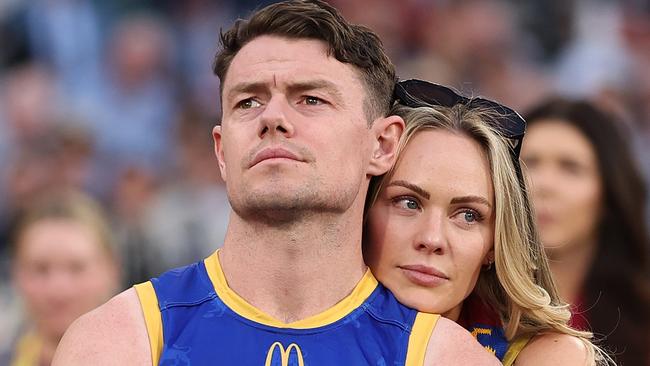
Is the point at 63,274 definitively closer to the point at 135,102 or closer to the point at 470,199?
the point at 470,199

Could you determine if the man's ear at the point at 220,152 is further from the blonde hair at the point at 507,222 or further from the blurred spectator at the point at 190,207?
the blurred spectator at the point at 190,207

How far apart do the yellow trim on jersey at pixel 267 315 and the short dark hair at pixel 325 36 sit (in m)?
0.55

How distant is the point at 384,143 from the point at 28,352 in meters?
2.85

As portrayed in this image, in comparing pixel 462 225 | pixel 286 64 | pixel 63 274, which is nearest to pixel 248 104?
pixel 286 64

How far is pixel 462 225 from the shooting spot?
3.96 m

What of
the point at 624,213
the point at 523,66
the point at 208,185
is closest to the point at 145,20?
the point at 208,185

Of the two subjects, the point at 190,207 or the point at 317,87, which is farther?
the point at 190,207

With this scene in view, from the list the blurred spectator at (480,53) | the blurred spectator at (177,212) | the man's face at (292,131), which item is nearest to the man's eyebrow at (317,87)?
the man's face at (292,131)

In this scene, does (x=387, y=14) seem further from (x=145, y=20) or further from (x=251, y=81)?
(x=251, y=81)

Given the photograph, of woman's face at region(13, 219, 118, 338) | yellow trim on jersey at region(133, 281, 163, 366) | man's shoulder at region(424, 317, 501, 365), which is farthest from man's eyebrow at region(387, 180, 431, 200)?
woman's face at region(13, 219, 118, 338)

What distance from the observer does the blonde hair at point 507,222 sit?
13.0 feet

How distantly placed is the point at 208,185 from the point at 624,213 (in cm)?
367

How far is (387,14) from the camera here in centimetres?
995

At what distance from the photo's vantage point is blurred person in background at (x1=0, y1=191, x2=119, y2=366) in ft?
19.4
